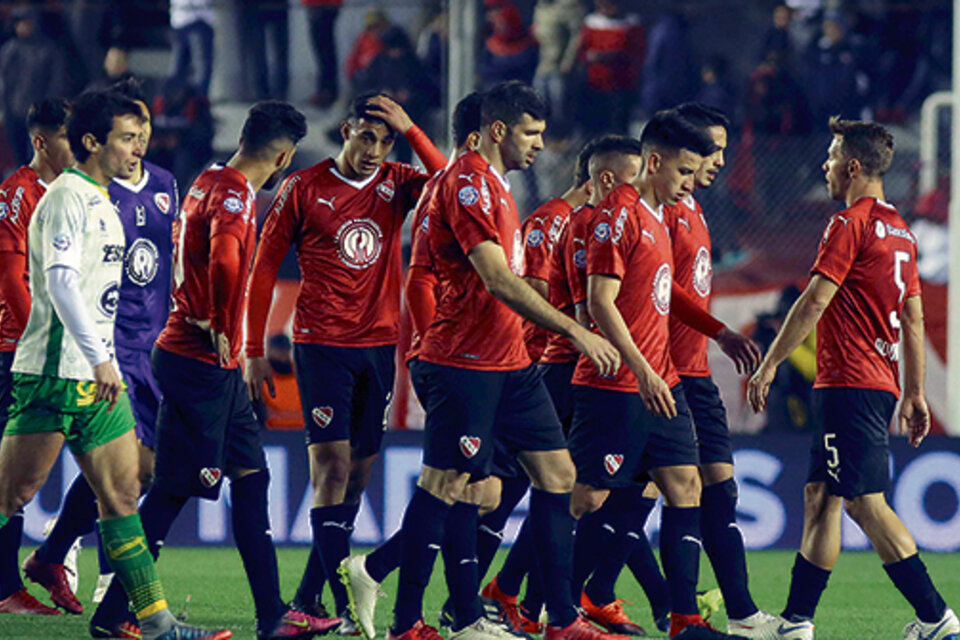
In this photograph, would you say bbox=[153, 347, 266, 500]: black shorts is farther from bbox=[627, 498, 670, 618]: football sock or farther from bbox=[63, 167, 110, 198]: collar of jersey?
bbox=[627, 498, 670, 618]: football sock

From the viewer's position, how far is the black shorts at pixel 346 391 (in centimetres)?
688

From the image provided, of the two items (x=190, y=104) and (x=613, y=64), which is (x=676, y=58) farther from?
(x=190, y=104)

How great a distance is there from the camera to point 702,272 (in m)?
6.98

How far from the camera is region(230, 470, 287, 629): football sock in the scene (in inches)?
241

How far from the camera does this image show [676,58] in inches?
547

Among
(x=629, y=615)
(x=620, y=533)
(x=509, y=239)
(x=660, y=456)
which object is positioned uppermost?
(x=509, y=239)

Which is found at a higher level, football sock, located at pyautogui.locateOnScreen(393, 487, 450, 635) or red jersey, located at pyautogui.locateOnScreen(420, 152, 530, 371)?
red jersey, located at pyautogui.locateOnScreen(420, 152, 530, 371)

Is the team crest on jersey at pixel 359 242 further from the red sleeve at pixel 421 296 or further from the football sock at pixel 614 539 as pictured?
the football sock at pixel 614 539

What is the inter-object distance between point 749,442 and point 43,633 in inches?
208

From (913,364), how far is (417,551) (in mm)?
2269

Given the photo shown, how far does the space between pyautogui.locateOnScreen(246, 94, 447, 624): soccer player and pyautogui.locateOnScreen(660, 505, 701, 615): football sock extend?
4.65 feet

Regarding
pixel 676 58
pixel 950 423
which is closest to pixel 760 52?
pixel 676 58

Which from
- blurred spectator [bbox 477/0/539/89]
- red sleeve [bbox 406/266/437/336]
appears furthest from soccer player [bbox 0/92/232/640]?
blurred spectator [bbox 477/0/539/89]

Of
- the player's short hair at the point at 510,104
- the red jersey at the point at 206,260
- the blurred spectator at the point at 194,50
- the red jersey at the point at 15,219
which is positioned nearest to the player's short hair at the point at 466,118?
the player's short hair at the point at 510,104
